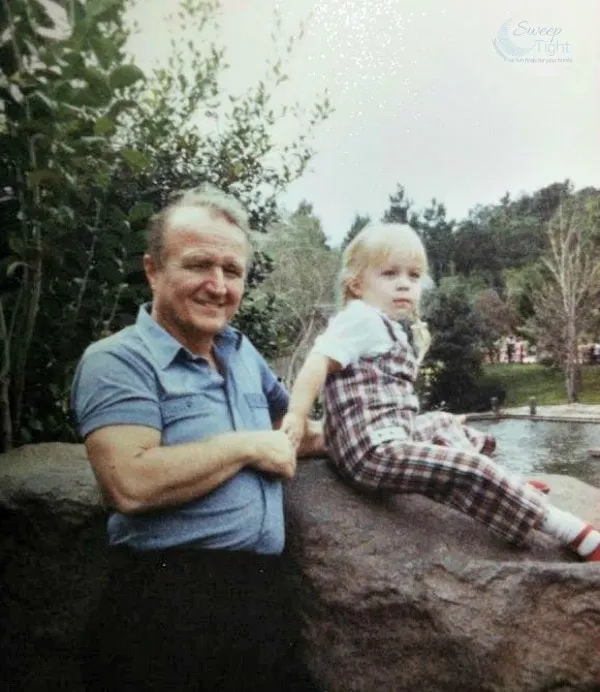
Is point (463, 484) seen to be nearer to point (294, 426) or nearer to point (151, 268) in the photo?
point (294, 426)

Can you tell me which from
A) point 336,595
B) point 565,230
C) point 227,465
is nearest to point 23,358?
point 227,465

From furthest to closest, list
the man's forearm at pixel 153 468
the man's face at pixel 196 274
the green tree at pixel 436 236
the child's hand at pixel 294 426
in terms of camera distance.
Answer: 1. the green tree at pixel 436 236
2. the child's hand at pixel 294 426
3. the man's face at pixel 196 274
4. the man's forearm at pixel 153 468

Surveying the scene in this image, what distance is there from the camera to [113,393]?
3.12 feet

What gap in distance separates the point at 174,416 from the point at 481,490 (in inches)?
21.0

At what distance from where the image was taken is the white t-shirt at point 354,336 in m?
1.29

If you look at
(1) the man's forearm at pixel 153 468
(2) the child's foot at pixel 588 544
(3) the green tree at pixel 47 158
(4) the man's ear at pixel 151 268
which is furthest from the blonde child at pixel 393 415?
(3) the green tree at pixel 47 158

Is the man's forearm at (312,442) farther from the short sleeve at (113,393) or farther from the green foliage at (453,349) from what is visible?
the short sleeve at (113,393)

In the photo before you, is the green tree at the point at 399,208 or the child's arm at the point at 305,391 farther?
the green tree at the point at 399,208

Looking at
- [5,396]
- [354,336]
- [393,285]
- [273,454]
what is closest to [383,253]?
[393,285]

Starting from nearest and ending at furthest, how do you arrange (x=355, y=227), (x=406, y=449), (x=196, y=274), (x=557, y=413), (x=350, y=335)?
(x=196, y=274), (x=406, y=449), (x=350, y=335), (x=355, y=227), (x=557, y=413)

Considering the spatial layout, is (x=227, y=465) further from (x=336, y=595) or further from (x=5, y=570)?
(x=5, y=570)

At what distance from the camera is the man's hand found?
1.04 meters

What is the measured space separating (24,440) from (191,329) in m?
Result: 0.69

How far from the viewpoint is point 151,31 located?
1.40 m
